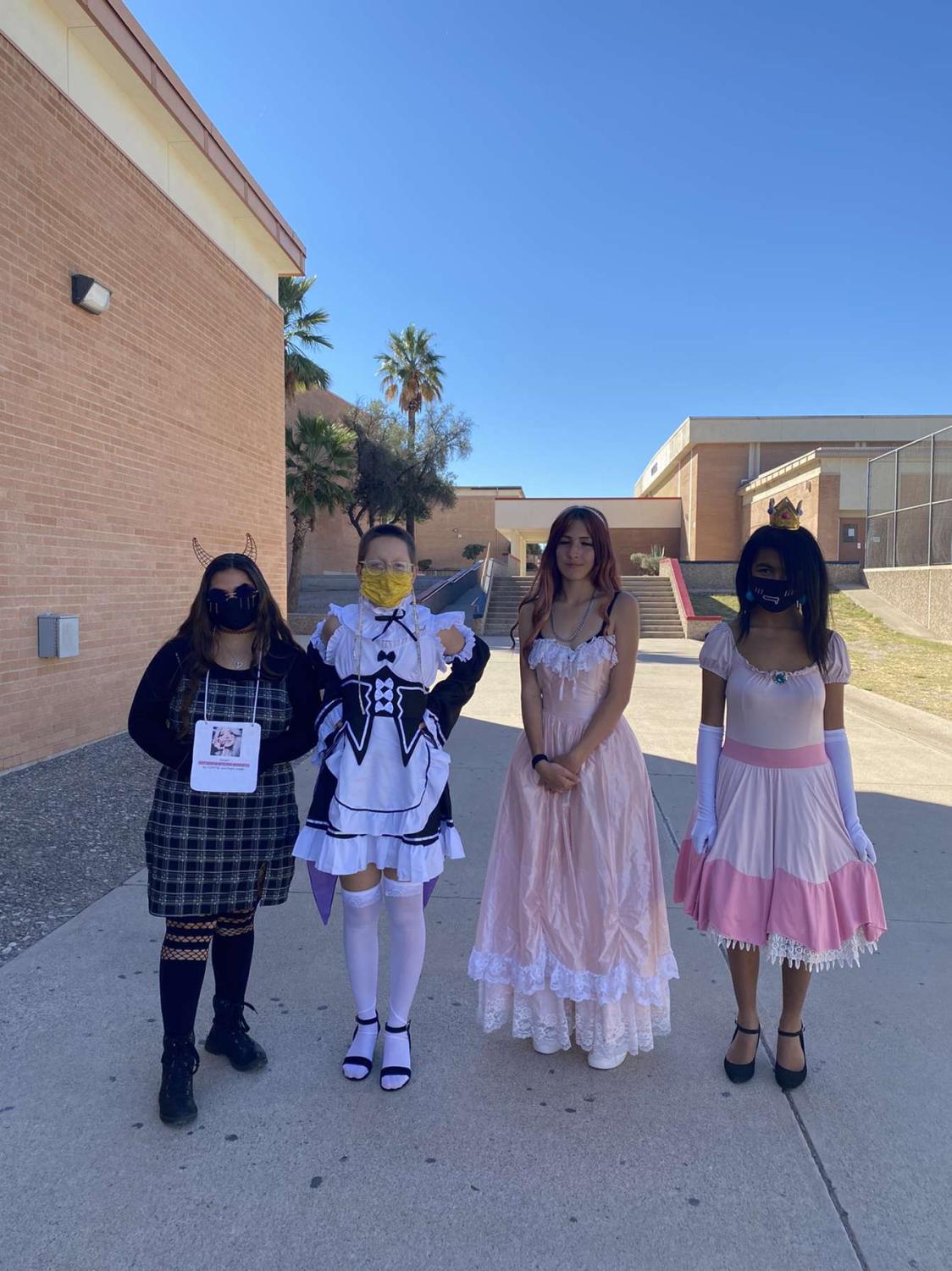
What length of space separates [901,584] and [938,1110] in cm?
1836

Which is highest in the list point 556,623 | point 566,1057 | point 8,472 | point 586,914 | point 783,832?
point 8,472

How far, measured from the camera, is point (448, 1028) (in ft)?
9.34

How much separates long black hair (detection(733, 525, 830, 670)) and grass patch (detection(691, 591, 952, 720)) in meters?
6.09

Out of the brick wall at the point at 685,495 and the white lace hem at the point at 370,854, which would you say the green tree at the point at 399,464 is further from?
the white lace hem at the point at 370,854

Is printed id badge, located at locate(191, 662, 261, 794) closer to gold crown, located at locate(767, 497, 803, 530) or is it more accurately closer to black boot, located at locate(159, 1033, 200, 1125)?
black boot, located at locate(159, 1033, 200, 1125)

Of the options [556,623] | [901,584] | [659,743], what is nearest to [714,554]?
[901,584]

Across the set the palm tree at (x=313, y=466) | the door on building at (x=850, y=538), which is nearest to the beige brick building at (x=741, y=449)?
the door on building at (x=850, y=538)

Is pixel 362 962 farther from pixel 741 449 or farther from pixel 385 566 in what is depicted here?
pixel 741 449

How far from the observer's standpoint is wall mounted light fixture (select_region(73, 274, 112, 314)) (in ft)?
21.9

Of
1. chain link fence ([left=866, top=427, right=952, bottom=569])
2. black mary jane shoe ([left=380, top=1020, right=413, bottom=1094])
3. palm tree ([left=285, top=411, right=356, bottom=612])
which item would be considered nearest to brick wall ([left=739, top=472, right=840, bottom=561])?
chain link fence ([left=866, top=427, right=952, bottom=569])

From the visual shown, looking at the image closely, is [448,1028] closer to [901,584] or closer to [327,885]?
[327,885]

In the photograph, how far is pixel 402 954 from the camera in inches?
102

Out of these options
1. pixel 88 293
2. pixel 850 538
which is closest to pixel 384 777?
pixel 88 293

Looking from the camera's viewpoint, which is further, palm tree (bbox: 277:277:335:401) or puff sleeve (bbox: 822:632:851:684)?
palm tree (bbox: 277:277:335:401)
